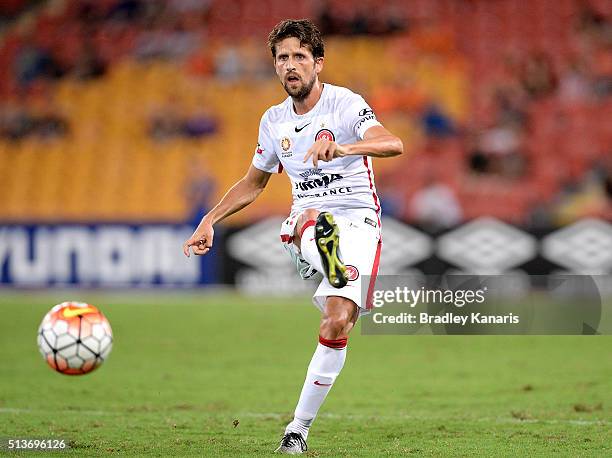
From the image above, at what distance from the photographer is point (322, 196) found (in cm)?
620

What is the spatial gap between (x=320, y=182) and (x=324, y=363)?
105 centimetres

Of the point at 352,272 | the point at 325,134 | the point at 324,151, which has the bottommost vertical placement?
the point at 352,272

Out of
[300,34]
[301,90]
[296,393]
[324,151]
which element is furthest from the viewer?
[296,393]

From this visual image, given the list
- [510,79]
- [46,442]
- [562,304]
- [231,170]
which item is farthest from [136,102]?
[46,442]

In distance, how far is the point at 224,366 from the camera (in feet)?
33.4

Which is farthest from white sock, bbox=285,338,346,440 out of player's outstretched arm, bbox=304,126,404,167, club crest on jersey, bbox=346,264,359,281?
player's outstretched arm, bbox=304,126,404,167

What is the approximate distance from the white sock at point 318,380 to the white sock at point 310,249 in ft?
1.41

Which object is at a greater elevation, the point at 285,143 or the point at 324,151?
the point at 285,143

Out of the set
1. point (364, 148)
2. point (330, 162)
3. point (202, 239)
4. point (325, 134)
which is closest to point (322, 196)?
point (330, 162)

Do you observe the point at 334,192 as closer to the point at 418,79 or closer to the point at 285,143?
the point at 285,143

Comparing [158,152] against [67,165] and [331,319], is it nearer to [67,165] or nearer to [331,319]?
[67,165]

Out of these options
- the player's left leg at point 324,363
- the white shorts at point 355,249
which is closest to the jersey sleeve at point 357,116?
the white shorts at point 355,249

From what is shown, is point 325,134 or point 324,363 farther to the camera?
point 325,134

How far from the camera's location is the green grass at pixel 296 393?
244 inches
